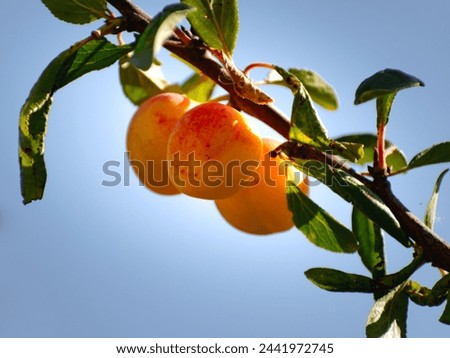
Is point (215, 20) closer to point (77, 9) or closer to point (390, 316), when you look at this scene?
point (77, 9)

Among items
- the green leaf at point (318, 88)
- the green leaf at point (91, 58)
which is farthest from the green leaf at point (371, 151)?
the green leaf at point (91, 58)

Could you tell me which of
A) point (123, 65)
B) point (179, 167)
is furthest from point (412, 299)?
point (123, 65)

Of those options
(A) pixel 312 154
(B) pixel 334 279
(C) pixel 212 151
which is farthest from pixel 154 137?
(B) pixel 334 279

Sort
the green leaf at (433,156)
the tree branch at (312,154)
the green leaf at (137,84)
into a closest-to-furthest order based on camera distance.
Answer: the tree branch at (312,154), the green leaf at (433,156), the green leaf at (137,84)

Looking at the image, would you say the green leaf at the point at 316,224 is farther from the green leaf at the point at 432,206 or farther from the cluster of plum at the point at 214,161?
the green leaf at the point at 432,206

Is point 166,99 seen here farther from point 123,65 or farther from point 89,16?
point 123,65

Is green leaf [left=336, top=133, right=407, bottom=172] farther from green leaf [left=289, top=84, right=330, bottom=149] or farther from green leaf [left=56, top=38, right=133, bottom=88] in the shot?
green leaf [left=56, top=38, right=133, bottom=88]
